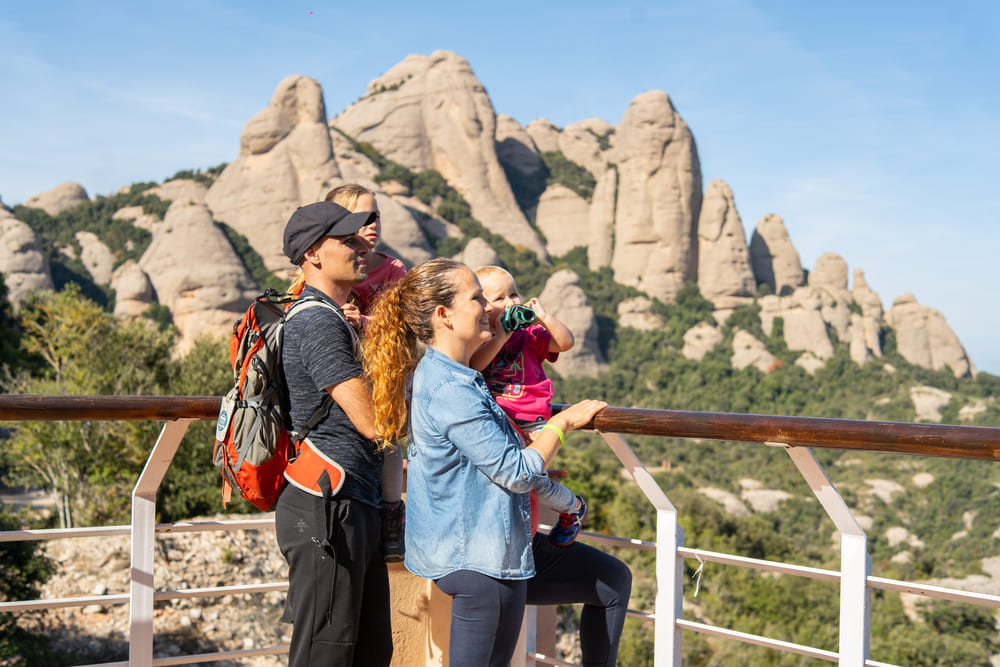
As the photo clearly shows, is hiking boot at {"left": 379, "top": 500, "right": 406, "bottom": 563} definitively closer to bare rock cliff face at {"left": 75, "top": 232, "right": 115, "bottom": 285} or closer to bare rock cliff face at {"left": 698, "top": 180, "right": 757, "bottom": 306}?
bare rock cliff face at {"left": 75, "top": 232, "right": 115, "bottom": 285}

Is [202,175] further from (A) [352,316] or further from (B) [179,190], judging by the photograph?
(A) [352,316]

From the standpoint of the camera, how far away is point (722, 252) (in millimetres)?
45531

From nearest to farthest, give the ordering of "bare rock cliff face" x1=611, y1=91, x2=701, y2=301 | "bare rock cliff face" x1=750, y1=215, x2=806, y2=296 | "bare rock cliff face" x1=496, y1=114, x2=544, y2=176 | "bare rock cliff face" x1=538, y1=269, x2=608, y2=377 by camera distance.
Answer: "bare rock cliff face" x1=538, y1=269, x2=608, y2=377 < "bare rock cliff face" x1=611, y1=91, x2=701, y2=301 < "bare rock cliff face" x1=750, y1=215, x2=806, y2=296 < "bare rock cliff face" x1=496, y1=114, x2=544, y2=176

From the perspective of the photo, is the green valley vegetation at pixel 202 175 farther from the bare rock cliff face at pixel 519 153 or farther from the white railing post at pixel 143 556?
the white railing post at pixel 143 556

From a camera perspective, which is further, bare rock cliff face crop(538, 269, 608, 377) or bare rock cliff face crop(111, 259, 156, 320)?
bare rock cliff face crop(538, 269, 608, 377)

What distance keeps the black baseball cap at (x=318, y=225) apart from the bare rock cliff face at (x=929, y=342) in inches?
1952

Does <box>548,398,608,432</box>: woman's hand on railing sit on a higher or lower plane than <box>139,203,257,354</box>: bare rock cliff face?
lower

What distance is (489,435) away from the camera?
131 centimetres

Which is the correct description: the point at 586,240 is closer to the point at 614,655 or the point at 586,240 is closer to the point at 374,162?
the point at 374,162

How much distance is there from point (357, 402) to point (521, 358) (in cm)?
45

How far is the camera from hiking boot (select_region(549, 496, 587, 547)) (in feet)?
5.00

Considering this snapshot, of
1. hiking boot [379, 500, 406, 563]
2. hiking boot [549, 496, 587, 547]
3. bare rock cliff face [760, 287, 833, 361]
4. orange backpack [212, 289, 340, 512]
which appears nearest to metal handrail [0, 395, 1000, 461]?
hiking boot [549, 496, 587, 547]

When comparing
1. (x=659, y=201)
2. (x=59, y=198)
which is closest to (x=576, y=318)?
(x=659, y=201)

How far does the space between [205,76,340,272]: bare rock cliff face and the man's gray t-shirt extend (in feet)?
121
